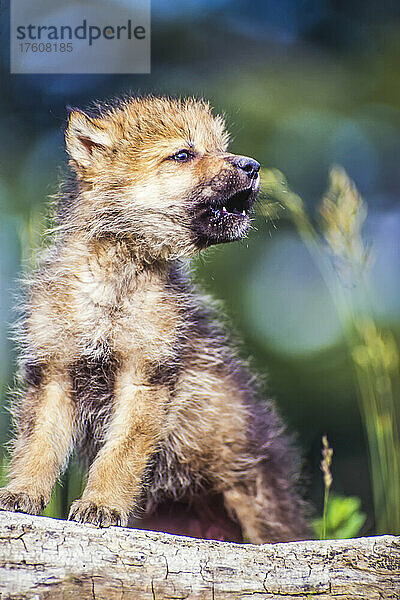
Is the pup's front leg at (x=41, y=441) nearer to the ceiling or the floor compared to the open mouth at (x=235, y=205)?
nearer to the floor

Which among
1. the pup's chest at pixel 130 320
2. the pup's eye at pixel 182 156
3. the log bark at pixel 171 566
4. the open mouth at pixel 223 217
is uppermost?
the pup's eye at pixel 182 156

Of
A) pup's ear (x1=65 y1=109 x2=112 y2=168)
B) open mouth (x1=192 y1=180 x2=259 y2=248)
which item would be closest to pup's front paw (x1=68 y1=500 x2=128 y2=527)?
open mouth (x1=192 y1=180 x2=259 y2=248)

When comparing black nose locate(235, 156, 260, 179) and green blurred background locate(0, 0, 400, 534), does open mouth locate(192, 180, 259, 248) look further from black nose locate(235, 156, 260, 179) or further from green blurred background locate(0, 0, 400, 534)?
green blurred background locate(0, 0, 400, 534)

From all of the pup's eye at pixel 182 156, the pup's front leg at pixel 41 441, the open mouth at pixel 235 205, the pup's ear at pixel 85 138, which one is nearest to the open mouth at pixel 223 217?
the open mouth at pixel 235 205

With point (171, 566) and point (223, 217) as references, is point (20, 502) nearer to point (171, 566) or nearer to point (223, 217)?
point (171, 566)

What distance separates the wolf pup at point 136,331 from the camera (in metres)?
2.05

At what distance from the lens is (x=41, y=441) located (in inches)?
80.4

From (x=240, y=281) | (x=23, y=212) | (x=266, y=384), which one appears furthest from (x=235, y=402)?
(x=23, y=212)

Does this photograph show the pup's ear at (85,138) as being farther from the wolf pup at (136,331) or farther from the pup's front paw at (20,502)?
the pup's front paw at (20,502)

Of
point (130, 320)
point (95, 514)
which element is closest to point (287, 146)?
point (130, 320)

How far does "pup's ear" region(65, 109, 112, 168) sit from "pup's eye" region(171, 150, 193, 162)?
20 centimetres

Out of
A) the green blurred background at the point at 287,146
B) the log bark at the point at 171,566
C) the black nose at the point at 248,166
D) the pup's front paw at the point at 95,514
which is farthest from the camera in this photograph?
the green blurred background at the point at 287,146

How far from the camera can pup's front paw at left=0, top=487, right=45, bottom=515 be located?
1.90 metres

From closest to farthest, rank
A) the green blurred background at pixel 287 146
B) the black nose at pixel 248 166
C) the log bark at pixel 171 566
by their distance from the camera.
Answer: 1. the log bark at pixel 171 566
2. the black nose at pixel 248 166
3. the green blurred background at pixel 287 146
